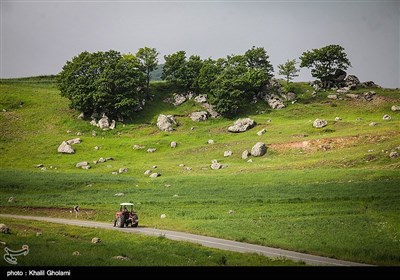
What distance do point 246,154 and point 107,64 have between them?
182 ft

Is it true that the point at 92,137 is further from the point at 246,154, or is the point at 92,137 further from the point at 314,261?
the point at 314,261

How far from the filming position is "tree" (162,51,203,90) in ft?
414

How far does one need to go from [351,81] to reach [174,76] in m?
58.7

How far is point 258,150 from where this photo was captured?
80.2 meters

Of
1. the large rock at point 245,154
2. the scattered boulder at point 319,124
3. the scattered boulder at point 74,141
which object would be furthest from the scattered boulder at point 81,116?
the scattered boulder at point 319,124

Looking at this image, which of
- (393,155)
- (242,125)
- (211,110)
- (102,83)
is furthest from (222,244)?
(211,110)

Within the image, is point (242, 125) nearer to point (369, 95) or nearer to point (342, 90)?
point (369, 95)

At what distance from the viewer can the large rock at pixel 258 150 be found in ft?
263

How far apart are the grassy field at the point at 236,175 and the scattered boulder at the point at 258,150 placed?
1.52 metres

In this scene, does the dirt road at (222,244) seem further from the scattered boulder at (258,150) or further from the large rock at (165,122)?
the large rock at (165,122)

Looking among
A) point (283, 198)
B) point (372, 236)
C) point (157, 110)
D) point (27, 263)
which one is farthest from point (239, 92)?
point (27, 263)

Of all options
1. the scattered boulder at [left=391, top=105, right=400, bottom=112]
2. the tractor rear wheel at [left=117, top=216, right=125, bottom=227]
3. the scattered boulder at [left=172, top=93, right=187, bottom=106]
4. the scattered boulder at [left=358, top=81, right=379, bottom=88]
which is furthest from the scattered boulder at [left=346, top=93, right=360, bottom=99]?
the tractor rear wheel at [left=117, top=216, right=125, bottom=227]

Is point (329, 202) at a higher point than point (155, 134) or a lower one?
lower

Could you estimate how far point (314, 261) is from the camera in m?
29.2
